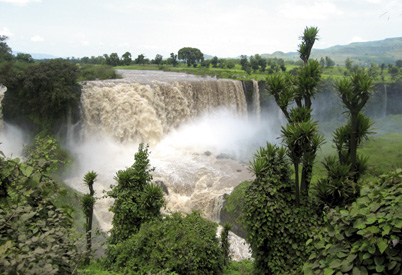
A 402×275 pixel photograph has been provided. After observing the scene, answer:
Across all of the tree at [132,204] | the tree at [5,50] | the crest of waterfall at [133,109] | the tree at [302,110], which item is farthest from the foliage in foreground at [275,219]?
the tree at [5,50]

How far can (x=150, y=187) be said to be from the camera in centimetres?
780

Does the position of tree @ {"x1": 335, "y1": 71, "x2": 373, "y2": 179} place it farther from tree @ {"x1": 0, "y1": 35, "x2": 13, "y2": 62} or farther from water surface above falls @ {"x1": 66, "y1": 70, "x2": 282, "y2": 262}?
tree @ {"x1": 0, "y1": 35, "x2": 13, "y2": 62}

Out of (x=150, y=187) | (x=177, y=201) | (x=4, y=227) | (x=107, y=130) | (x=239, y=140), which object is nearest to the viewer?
(x=4, y=227)

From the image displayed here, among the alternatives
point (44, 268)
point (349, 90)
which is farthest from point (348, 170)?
point (44, 268)

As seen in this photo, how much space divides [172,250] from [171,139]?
1508 centimetres

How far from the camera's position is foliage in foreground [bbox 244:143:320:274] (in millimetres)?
6758

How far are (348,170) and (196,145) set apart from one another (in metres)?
15.3

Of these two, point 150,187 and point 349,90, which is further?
point 150,187

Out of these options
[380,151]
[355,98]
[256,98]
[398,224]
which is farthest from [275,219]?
[256,98]

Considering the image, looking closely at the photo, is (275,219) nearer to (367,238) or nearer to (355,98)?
(355,98)

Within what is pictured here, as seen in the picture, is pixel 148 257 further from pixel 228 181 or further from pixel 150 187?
→ pixel 228 181

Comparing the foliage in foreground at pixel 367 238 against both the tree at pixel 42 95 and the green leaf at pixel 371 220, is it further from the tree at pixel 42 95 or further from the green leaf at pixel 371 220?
the tree at pixel 42 95

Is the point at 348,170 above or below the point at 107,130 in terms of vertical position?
above

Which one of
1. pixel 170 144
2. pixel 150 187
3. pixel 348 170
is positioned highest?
pixel 348 170
